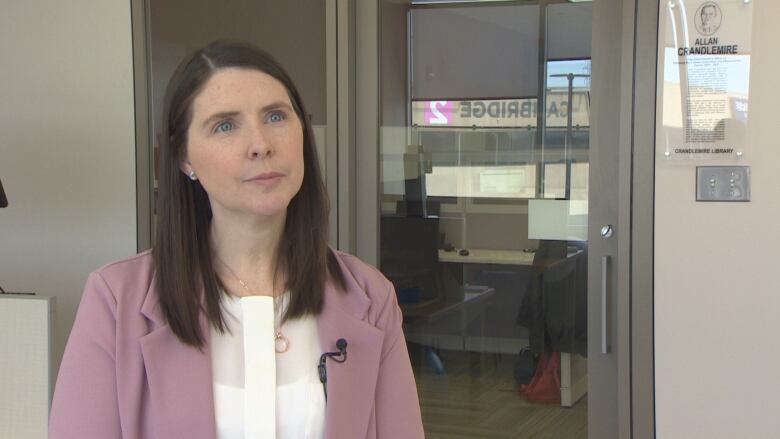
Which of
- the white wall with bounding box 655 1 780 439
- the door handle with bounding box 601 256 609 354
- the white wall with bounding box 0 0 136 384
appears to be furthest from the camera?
the white wall with bounding box 0 0 136 384

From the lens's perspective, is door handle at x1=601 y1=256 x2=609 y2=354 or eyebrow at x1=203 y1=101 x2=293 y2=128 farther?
door handle at x1=601 y1=256 x2=609 y2=354

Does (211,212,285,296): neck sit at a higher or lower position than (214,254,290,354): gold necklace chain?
higher

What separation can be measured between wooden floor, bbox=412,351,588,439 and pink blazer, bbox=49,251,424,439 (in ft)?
6.52

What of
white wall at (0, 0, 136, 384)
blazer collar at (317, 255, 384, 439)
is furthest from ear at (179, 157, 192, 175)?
white wall at (0, 0, 136, 384)

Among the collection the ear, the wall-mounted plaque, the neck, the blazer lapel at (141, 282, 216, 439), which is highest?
the wall-mounted plaque

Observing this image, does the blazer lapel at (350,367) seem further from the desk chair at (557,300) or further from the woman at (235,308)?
the desk chair at (557,300)

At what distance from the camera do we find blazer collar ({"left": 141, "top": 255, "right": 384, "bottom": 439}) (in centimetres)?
128

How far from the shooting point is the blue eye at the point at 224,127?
1309 mm

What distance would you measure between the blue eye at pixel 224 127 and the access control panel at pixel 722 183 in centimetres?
198

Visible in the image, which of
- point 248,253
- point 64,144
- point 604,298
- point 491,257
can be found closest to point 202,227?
point 248,253

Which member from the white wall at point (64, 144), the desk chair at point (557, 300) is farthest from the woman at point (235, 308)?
the white wall at point (64, 144)

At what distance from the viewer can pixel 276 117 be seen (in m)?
1.32

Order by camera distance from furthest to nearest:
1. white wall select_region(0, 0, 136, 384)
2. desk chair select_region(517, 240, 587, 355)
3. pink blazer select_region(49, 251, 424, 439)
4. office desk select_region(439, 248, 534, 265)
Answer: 1. white wall select_region(0, 0, 136, 384)
2. office desk select_region(439, 248, 534, 265)
3. desk chair select_region(517, 240, 587, 355)
4. pink blazer select_region(49, 251, 424, 439)

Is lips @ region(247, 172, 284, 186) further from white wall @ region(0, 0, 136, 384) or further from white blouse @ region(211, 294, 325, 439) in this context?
white wall @ region(0, 0, 136, 384)
